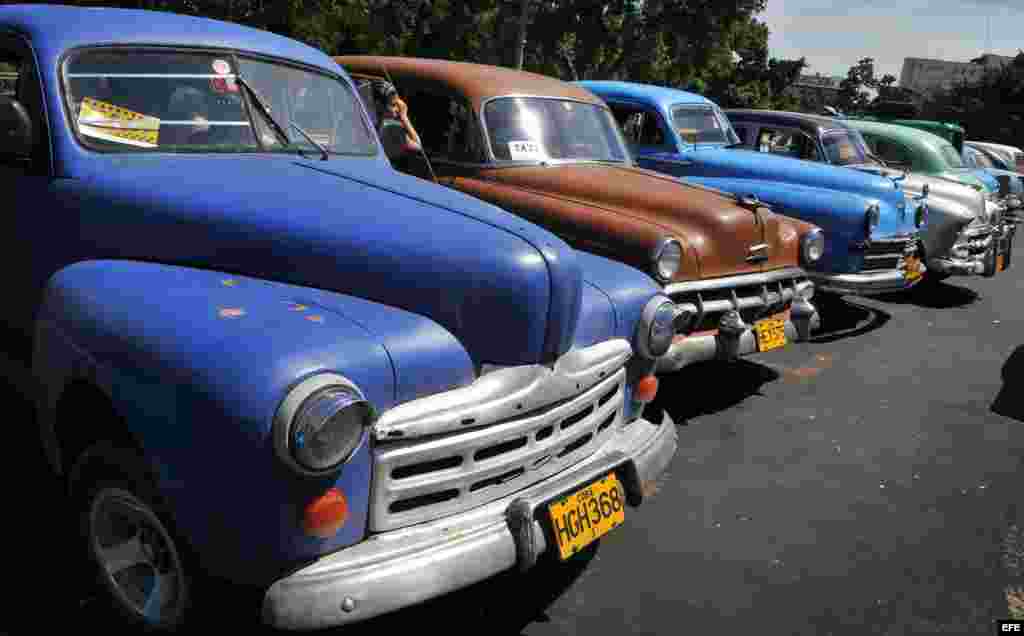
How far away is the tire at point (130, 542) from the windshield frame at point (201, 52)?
1.23 meters

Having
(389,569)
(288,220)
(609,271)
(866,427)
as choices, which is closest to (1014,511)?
(866,427)

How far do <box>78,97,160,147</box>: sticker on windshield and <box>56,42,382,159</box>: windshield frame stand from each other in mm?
40

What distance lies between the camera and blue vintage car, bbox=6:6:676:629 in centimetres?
213

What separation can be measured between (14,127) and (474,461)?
203 centimetres

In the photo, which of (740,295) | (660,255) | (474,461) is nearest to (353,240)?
(474,461)

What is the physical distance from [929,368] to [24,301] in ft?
20.5

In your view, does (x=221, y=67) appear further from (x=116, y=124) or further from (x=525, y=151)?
(x=525, y=151)

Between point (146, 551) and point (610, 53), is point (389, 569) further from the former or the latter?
point (610, 53)

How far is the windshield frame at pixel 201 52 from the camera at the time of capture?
10.1 ft

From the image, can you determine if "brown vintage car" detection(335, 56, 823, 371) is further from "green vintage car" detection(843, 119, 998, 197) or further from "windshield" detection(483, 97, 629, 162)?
"green vintage car" detection(843, 119, 998, 197)

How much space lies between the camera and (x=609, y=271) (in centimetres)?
351

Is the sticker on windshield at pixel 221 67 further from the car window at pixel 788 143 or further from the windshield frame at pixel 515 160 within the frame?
the car window at pixel 788 143

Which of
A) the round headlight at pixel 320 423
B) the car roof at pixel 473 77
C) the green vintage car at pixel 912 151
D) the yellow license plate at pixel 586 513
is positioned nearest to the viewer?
the round headlight at pixel 320 423

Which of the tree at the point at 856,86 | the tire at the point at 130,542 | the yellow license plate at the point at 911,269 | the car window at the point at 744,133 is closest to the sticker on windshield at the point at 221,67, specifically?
the tire at the point at 130,542
